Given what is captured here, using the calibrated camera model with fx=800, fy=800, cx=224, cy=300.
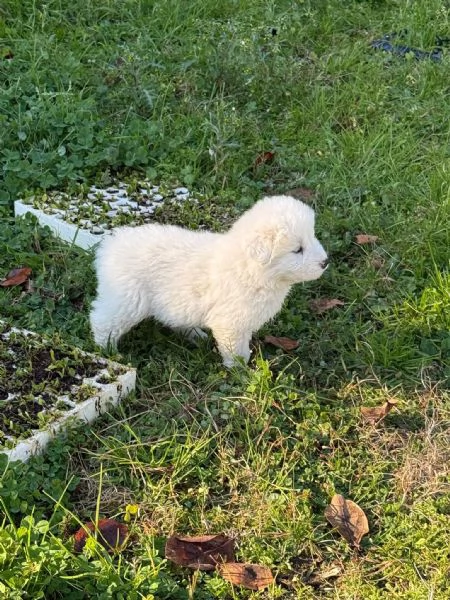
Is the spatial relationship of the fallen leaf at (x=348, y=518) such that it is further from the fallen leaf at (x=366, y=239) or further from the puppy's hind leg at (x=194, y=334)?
the fallen leaf at (x=366, y=239)

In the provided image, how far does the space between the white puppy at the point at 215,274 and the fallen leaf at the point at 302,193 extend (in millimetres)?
1291

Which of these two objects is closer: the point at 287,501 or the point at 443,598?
the point at 443,598

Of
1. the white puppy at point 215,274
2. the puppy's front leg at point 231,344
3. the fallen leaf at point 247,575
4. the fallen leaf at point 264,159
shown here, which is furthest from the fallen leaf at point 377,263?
the fallen leaf at point 247,575

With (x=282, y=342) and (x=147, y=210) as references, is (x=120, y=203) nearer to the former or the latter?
(x=147, y=210)

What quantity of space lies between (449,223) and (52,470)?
2.66 metres

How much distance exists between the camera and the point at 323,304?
4242 mm

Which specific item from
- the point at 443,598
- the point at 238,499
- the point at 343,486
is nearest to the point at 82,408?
the point at 238,499

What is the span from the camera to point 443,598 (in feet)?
9.07

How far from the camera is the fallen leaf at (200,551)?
110 inches

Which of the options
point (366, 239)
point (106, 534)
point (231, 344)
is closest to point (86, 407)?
point (106, 534)

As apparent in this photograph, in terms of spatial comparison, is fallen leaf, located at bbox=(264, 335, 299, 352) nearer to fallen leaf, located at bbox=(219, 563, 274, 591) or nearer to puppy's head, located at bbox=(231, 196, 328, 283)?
puppy's head, located at bbox=(231, 196, 328, 283)

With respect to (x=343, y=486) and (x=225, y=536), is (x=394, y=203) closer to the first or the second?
(x=343, y=486)

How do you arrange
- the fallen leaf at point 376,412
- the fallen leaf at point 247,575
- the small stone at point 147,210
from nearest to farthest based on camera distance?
the fallen leaf at point 247,575 → the fallen leaf at point 376,412 → the small stone at point 147,210

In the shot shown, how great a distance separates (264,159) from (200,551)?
3146mm
